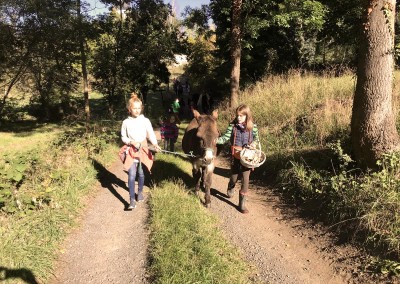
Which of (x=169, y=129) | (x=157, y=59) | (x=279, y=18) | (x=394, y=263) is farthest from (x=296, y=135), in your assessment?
(x=157, y=59)

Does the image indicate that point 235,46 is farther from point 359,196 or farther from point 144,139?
point 359,196

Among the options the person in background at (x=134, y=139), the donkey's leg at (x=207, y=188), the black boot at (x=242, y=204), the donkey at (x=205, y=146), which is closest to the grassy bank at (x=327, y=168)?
the black boot at (x=242, y=204)

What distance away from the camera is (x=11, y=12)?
42.5ft

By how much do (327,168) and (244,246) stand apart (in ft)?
8.18

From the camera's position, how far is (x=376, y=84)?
4.94 m

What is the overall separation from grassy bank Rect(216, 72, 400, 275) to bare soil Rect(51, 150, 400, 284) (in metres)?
0.30

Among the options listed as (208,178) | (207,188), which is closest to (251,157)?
(208,178)

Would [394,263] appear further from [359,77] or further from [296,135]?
[296,135]

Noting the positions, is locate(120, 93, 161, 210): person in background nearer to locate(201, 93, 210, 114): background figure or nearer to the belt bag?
the belt bag

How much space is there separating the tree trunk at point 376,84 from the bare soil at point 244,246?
63.8 inches

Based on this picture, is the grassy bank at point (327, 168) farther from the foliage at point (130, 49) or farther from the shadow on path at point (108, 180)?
the foliage at point (130, 49)

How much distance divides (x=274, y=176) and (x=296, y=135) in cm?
159

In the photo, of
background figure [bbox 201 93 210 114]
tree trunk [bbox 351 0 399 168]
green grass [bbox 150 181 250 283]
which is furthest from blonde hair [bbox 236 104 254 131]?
background figure [bbox 201 93 210 114]

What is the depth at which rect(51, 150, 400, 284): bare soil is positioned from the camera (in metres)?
4.00
